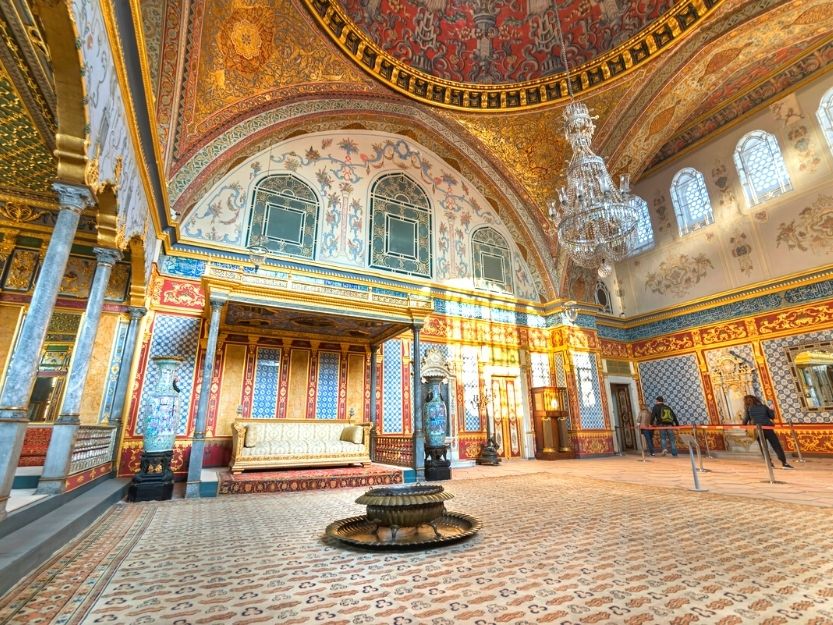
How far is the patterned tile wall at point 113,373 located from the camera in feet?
22.4

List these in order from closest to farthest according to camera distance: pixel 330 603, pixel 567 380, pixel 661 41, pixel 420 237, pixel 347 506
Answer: pixel 330 603, pixel 347 506, pixel 661 41, pixel 420 237, pixel 567 380

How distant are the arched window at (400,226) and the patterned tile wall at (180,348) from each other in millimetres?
4566

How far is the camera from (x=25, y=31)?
3.57 m

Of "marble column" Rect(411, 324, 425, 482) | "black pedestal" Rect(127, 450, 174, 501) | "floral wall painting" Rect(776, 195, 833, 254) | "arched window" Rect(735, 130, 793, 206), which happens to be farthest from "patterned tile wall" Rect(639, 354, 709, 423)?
"black pedestal" Rect(127, 450, 174, 501)

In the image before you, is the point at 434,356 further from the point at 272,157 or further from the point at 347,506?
the point at 272,157

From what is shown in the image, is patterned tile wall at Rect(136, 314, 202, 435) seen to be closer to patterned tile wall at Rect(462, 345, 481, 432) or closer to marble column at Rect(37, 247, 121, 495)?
marble column at Rect(37, 247, 121, 495)

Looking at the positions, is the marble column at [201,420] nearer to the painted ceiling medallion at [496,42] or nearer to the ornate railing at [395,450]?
the ornate railing at [395,450]

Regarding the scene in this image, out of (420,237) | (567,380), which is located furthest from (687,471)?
(420,237)

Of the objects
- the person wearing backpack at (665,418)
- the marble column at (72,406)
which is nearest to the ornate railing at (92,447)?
Answer: the marble column at (72,406)

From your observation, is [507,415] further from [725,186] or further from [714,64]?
[714,64]

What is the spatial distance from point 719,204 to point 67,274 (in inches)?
672

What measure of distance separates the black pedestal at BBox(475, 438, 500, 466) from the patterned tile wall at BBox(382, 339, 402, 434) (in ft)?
7.94

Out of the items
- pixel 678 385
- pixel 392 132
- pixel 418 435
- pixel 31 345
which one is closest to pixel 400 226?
pixel 392 132

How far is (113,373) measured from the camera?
7.02m
